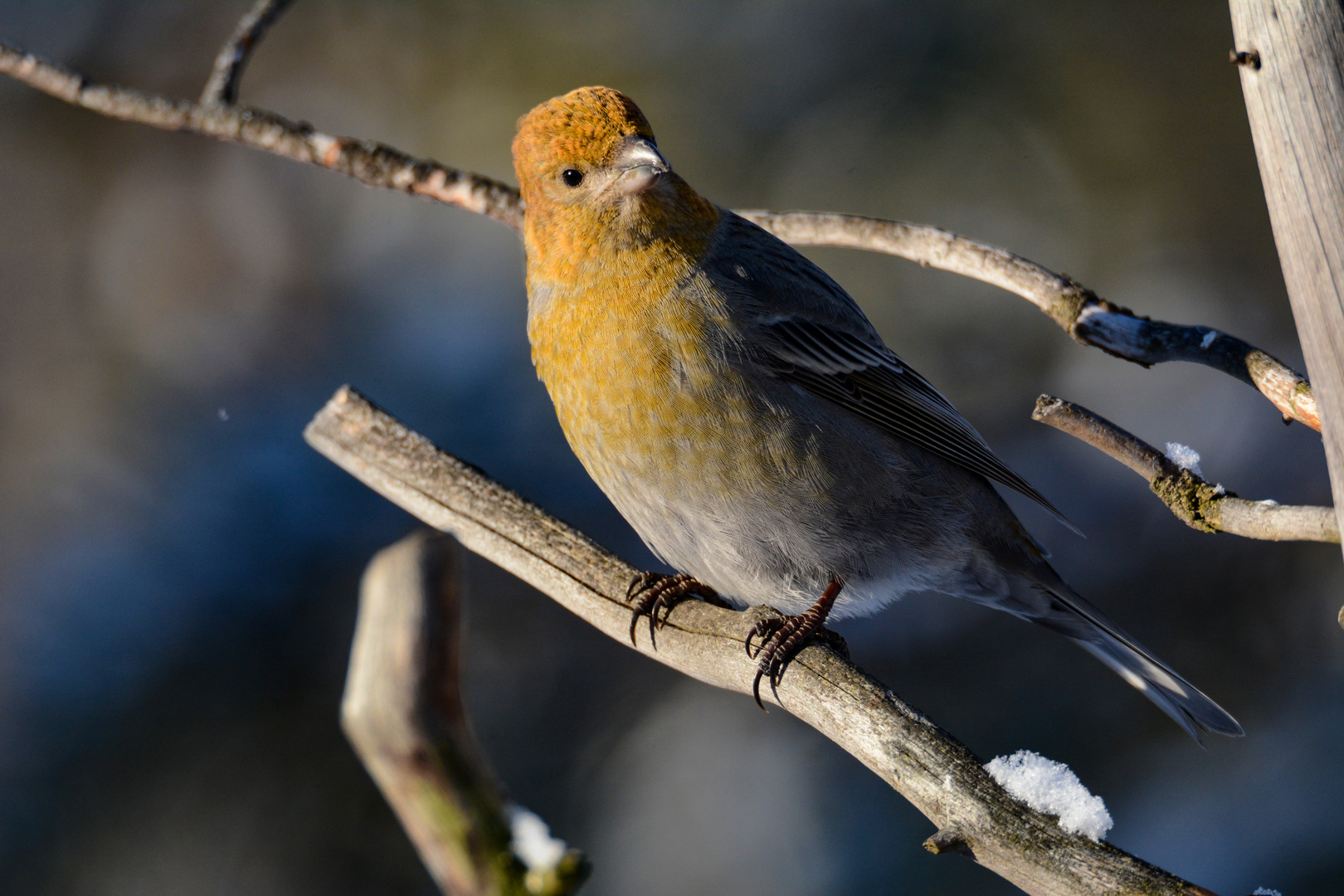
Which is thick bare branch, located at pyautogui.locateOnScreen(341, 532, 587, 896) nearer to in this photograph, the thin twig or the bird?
the bird

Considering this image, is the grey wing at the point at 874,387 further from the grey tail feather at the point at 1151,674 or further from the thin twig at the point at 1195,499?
the thin twig at the point at 1195,499

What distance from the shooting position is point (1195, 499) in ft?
6.57

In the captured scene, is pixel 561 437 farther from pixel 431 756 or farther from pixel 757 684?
pixel 431 756

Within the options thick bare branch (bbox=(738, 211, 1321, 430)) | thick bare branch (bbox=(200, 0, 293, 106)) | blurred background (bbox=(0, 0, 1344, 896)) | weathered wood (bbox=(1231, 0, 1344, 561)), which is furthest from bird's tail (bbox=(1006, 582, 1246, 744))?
thick bare branch (bbox=(200, 0, 293, 106))

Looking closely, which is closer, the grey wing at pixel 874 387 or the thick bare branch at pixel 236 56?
the grey wing at pixel 874 387

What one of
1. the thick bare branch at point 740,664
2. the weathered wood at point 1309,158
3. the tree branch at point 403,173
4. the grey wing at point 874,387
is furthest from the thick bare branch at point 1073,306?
the thick bare branch at point 740,664

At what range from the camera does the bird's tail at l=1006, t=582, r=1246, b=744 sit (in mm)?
2826

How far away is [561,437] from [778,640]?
8.88 ft

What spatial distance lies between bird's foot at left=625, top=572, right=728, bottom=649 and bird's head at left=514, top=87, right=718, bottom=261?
95cm

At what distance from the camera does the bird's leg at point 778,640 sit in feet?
7.77

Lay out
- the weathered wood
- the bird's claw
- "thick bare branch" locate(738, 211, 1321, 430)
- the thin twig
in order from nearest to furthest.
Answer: the weathered wood
the thin twig
"thick bare branch" locate(738, 211, 1321, 430)
the bird's claw

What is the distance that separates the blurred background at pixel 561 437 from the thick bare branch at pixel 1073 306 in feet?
5.73

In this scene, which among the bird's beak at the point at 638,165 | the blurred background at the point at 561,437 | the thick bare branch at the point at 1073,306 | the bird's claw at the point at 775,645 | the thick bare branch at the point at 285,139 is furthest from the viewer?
the blurred background at the point at 561,437

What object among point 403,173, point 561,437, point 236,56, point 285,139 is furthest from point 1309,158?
point 561,437
